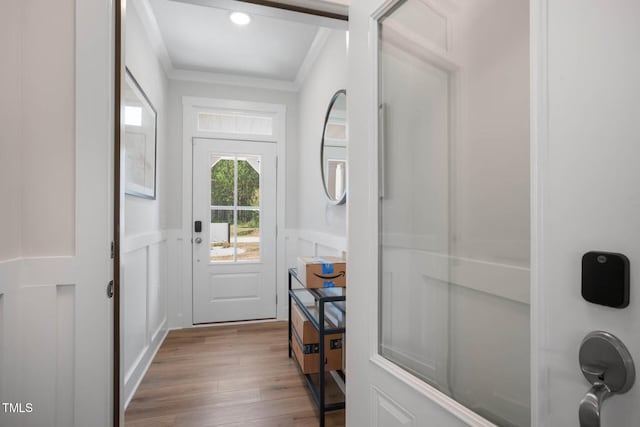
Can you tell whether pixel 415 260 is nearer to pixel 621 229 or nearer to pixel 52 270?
pixel 621 229

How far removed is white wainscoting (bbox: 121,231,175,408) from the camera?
2029 millimetres

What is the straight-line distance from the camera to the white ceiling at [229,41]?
7.88ft

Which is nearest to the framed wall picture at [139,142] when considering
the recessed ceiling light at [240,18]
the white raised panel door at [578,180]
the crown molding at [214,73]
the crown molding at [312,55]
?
the crown molding at [214,73]

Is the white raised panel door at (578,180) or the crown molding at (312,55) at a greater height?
the crown molding at (312,55)

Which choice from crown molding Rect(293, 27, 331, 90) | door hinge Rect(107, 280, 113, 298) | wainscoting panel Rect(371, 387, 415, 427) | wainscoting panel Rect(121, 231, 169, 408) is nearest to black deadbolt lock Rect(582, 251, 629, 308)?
wainscoting panel Rect(371, 387, 415, 427)

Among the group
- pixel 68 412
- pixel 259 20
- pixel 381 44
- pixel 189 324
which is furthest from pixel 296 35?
pixel 189 324

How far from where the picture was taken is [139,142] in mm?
2225

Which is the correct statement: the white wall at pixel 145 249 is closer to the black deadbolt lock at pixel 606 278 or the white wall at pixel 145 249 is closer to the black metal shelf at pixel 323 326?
the black metal shelf at pixel 323 326

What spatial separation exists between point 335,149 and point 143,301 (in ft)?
5.95


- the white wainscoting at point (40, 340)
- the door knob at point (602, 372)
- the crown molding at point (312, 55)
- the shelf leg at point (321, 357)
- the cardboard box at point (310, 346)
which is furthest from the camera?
the crown molding at point (312, 55)

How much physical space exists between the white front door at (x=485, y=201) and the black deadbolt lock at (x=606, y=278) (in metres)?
0.01

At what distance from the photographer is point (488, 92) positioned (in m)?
0.68

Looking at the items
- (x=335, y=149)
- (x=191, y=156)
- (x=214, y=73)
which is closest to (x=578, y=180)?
(x=335, y=149)

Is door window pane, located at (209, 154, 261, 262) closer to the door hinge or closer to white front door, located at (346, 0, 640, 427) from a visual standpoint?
the door hinge
